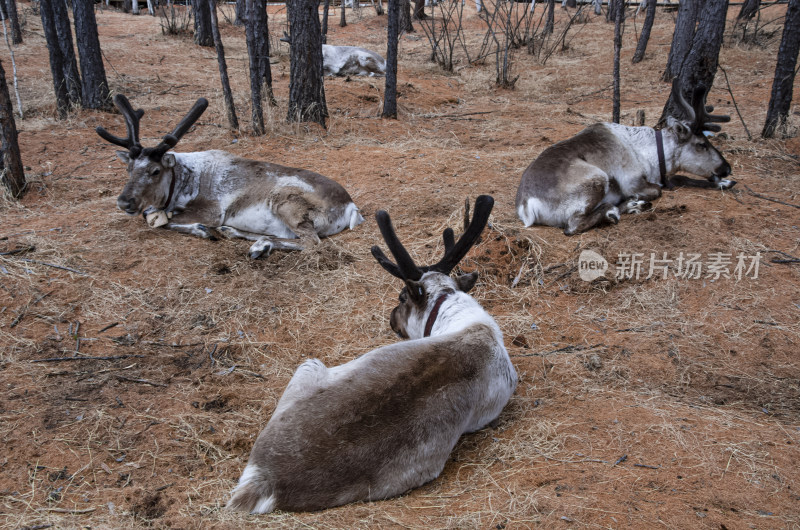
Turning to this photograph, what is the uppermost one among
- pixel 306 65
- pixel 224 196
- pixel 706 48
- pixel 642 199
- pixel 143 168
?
pixel 706 48

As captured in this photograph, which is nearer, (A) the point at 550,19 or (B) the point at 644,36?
(B) the point at 644,36

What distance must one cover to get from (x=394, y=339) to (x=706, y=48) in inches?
275

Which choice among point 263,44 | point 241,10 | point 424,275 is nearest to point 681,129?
point 424,275

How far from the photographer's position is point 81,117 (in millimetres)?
10430

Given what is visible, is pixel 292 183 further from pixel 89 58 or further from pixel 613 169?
pixel 89 58

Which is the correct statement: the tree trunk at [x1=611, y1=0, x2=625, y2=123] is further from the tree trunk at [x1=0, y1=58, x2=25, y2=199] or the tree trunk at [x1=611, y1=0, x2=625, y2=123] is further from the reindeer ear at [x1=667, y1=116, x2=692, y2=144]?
the tree trunk at [x1=0, y1=58, x2=25, y2=199]

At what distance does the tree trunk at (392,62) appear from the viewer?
392 inches

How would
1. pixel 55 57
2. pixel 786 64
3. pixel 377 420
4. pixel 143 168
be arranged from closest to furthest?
pixel 377 420
pixel 143 168
pixel 786 64
pixel 55 57

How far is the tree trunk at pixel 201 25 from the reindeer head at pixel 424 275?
1597 cm

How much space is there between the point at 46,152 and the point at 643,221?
353 inches

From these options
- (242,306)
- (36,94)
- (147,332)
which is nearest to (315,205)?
(242,306)

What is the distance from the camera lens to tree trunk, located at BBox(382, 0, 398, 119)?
996 cm

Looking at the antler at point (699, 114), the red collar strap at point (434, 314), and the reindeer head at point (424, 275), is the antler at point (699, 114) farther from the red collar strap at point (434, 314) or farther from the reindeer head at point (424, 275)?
the red collar strap at point (434, 314)

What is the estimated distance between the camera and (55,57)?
10.2 m
